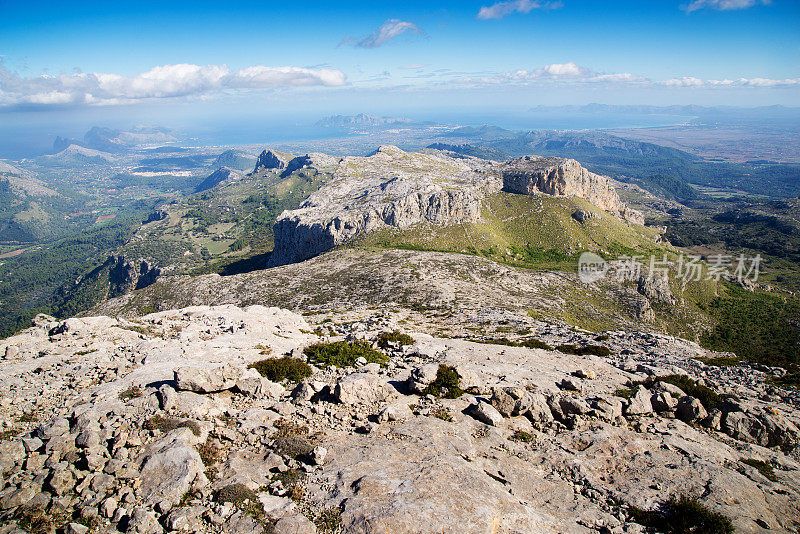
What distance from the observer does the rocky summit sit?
39.8ft

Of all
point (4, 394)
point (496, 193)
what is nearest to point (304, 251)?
point (496, 193)

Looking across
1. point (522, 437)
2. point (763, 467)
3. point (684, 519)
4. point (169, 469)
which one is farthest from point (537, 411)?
point (169, 469)

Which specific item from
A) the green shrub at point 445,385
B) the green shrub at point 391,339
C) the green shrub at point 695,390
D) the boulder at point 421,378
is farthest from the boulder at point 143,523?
the green shrub at point 695,390

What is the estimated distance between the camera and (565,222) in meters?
129

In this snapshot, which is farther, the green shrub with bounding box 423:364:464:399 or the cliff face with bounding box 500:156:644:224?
the cliff face with bounding box 500:156:644:224

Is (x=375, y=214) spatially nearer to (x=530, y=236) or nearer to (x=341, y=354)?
(x=530, y=236)

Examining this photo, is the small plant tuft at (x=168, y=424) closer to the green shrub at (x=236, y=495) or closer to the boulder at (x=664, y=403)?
the green shrub at (x=236, y=495)

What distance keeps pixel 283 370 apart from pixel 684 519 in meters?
20.3

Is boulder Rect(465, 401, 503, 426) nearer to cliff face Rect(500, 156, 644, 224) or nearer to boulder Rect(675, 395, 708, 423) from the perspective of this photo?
boulder Rect(675, 395, 708, 423)

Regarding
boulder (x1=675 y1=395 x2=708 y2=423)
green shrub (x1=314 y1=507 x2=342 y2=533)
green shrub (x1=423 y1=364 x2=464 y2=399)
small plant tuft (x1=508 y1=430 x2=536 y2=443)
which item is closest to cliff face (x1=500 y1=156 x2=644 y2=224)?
boulder (x1=675 y1=395 x2=708 y2=423)

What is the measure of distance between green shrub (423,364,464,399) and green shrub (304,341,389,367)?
18.2 feet

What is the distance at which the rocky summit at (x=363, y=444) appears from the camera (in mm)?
12117

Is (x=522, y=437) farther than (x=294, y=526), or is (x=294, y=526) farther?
(x=522, y=437)

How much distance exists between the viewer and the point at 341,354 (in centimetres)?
2612
